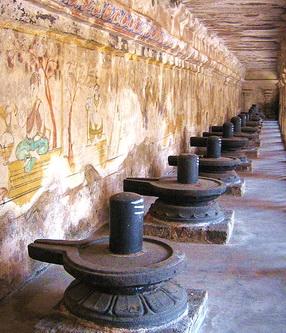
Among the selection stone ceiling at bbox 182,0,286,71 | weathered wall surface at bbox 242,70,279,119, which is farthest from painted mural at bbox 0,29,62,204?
weathered wall surface at bbox 242,70,279,119

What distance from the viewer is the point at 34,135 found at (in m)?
3.35

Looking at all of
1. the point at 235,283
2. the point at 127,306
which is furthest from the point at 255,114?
the point at 127,306

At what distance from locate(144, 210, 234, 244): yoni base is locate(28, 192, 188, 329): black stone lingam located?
1422 millimetres

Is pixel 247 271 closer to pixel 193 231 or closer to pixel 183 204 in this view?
pixel 193 231

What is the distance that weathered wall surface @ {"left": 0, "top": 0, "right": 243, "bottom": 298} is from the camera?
307 centimetres

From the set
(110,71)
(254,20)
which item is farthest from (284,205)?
(254,20)

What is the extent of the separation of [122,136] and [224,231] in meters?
1.63

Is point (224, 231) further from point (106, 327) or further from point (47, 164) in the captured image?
point (106, 327)

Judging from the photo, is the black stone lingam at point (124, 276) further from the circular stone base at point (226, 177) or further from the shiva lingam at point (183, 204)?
the circular stone base at point (226, 177)

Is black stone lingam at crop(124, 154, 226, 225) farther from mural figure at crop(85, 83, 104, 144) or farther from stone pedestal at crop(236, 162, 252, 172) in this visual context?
stone pedestal at crop(236, 162, 252, 172)

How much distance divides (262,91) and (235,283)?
27.7 meters

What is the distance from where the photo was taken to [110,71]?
15.9 ft

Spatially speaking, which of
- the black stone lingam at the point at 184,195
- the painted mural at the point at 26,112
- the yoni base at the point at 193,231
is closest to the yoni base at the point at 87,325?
the painted mural at the point at 26,112

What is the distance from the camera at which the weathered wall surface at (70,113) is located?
3.07 metres
